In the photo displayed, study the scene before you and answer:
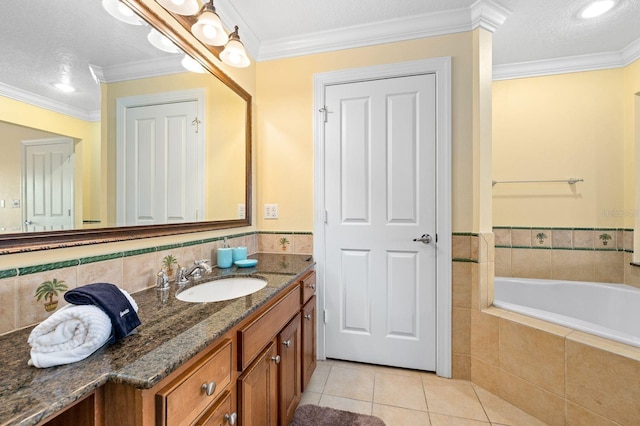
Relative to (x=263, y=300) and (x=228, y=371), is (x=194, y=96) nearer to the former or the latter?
(x=263, y=300)

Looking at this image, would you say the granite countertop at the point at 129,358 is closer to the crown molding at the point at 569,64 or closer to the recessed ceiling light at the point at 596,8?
the recessed ceiling light at the point at 596,8

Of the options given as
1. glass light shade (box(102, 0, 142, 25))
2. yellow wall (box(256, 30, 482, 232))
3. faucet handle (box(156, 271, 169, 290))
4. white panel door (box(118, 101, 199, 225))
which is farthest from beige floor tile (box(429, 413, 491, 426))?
glass light shade (box(102, 0, 142, 25))

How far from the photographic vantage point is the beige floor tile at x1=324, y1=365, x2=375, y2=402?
1.71 metres

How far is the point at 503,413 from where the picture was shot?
156 cm

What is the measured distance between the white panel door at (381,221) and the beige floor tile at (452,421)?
0.38 meters

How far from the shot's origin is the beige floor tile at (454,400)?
5.12ft

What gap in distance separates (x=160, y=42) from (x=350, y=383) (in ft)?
7.22

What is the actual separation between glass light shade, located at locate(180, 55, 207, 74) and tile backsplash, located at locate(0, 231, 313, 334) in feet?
3.06

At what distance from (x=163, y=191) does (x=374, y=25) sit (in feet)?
5.75

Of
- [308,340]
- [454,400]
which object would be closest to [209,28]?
[308,340]

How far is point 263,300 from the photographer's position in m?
1.08

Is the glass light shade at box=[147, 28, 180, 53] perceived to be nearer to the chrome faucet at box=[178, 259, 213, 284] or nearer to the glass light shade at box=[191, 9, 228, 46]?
the glass light shade at box=[191, 9, 228, 46]

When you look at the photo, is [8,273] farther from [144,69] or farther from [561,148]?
[561,148]

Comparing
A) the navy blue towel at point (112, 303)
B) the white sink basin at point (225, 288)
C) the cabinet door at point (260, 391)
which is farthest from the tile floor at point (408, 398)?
the navy blue towel at point (112, 303)
